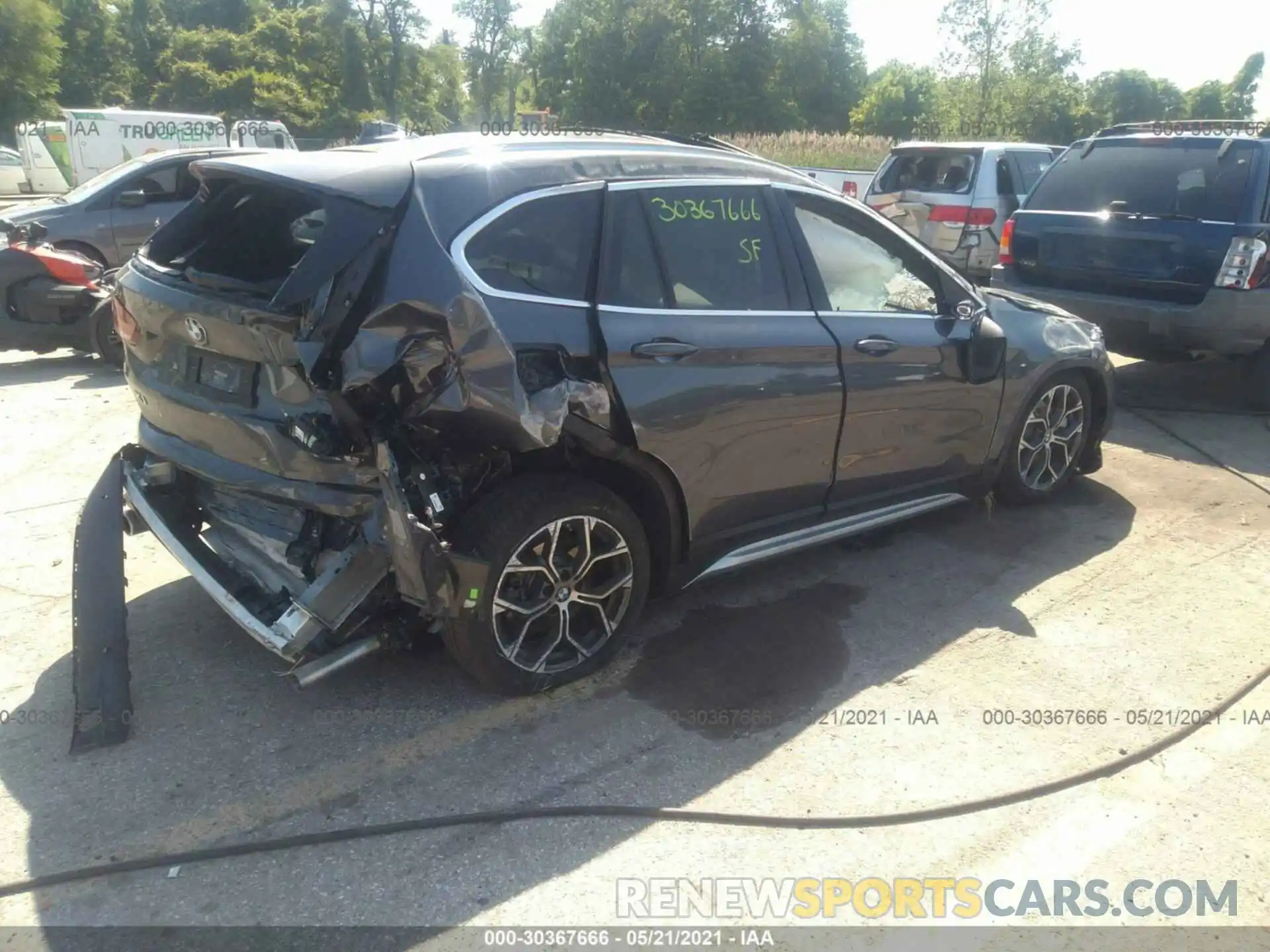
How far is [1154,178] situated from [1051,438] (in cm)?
310

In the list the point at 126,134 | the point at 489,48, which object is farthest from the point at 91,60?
the point at 126,134

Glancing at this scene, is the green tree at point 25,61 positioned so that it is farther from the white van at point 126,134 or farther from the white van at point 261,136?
the white van at point 261,136

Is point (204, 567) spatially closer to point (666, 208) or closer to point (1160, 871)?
point (666, 208)

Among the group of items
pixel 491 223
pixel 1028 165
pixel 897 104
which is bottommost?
pixel 491 223

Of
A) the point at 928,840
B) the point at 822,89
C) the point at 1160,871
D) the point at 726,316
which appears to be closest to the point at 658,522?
the point at 726,316

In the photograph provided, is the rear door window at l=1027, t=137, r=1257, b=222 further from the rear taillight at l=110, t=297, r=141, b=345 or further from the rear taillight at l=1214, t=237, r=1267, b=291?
the rear taillight at l=110, t=297, r=141, b=345

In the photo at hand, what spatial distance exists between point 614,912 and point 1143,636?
2661 mm

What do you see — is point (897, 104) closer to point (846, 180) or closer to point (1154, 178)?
Answer: point (846, 180)

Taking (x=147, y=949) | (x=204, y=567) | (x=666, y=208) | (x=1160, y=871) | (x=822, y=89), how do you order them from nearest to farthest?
(x=147, y=949), (x=1160, y=871), (x=204, y=567), (x=666, y=208), (x=822, y=89)

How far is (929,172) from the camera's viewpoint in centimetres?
1171

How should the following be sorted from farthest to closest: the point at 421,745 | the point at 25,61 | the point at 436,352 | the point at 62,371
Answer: the point at 25,61 < the point at 62,371 < the point at 421,745 < the point at 436,352

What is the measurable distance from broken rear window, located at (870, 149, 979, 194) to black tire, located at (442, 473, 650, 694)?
9.03 m

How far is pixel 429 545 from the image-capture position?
3088 millimetres

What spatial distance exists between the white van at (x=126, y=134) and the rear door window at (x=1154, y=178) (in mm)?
21092
